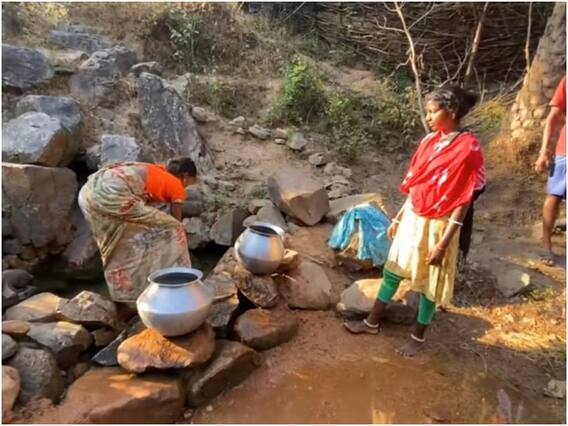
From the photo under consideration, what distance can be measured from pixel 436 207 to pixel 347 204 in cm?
200

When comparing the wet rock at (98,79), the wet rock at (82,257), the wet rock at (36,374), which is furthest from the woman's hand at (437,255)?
the wet rock at (98,79)

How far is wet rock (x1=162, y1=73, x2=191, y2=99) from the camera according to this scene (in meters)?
6.37

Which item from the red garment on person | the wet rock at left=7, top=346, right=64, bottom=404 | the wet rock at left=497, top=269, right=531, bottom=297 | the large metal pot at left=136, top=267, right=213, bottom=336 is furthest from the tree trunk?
the wet rock at left=7, top=346, right=64, bottom=404

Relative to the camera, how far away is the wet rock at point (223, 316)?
10.5 feet

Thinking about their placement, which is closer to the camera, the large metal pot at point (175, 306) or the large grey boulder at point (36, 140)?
the large metal pot at point (175, 306)

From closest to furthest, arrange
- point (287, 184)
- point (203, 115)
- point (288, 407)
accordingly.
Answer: point (288, 407)
point (287, 184)
point (203, 115)

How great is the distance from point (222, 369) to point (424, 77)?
19.9 feet

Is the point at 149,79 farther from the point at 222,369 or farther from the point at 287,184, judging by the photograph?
the point at 222,369

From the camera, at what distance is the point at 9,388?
2646 mm

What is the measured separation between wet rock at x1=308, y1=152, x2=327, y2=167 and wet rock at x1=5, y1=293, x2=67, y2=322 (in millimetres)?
3288

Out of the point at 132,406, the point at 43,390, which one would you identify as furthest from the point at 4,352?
the point at 132,406

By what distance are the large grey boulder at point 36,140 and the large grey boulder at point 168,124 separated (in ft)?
3.29

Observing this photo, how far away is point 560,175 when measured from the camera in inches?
154

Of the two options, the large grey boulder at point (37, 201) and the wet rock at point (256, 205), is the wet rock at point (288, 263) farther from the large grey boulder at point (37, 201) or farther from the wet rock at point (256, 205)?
the large grey boulder at point (37, 201)
